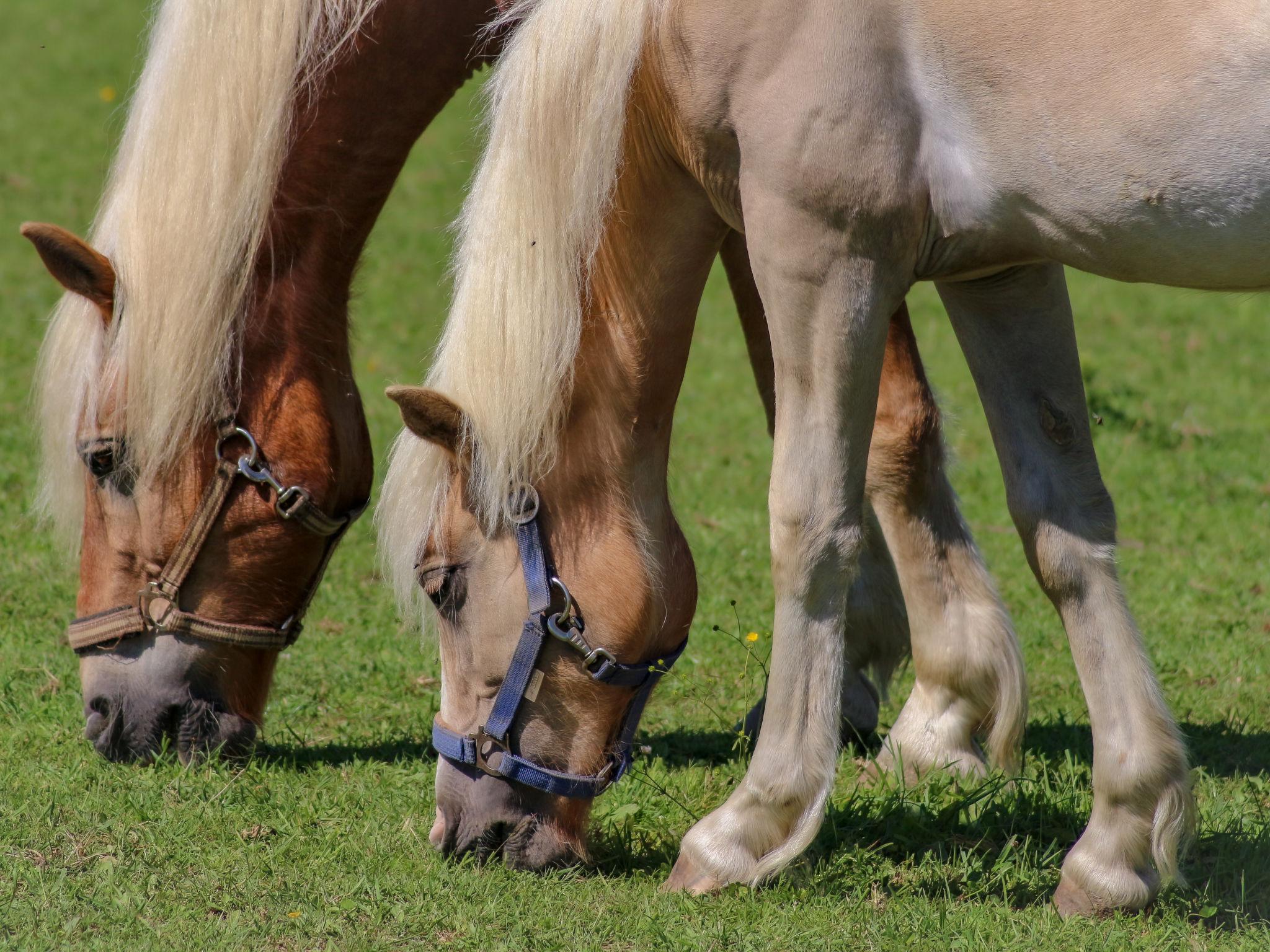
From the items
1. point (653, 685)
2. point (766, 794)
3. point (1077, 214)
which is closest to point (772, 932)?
point (766, 794)

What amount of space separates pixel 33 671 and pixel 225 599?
3.49ft

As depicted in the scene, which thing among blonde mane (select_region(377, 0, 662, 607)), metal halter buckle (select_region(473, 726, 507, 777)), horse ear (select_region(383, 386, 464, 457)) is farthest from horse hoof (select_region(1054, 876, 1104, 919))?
horse ear (select_region(383, 386, 464, 457))

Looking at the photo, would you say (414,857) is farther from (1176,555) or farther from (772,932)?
(1176,555)

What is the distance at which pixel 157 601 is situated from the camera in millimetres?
3586

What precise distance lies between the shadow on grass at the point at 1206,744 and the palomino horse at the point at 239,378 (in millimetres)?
363

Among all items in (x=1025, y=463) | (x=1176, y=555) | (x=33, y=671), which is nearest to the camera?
(x=1025, y=463)

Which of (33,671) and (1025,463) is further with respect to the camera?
(33,671)

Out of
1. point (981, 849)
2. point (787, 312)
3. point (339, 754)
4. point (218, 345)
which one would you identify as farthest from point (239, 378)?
point (981, 849)

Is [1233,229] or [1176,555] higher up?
[1233,229]

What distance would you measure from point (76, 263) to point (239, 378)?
0.49 meters

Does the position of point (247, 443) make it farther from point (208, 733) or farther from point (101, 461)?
point (208, 733)

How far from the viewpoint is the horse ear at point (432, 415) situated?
2.90 meters

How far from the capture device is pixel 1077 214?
2539mm

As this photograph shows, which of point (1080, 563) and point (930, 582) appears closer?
point (1080, 563)
